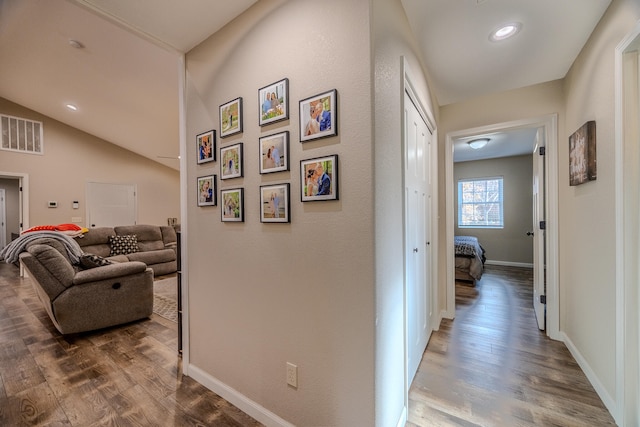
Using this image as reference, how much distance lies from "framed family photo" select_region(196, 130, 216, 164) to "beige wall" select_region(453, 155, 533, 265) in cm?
613

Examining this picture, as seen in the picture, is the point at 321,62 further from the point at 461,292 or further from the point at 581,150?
the point at 461,292

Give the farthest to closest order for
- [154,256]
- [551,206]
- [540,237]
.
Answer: [154,256], [540,237], [551,206]

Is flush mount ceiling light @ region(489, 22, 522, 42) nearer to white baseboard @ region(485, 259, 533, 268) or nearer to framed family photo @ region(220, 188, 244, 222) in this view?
framed family photo @ region(220, 188, 244, 222)

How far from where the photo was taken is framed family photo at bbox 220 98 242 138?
1.54m

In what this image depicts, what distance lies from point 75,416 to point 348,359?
169 cm

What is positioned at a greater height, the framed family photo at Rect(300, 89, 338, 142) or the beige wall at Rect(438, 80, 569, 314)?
the beige wall at Rect(438, 80, 569, 314)

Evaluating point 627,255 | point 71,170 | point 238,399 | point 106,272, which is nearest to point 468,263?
point 627,255

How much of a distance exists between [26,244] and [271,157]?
9.67ft

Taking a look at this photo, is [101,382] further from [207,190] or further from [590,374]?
[590,374]

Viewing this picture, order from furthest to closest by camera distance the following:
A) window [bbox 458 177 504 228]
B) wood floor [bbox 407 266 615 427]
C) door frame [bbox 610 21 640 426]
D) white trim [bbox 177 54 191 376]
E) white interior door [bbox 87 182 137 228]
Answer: white interior door [bbox 87 182 137 228] < window [bbox 458 177 504 228] < white trim [bbox 177 54 191 376] < wood floor [bbox 407 266 615 427] < door frame [bbox 610 21 640 426]

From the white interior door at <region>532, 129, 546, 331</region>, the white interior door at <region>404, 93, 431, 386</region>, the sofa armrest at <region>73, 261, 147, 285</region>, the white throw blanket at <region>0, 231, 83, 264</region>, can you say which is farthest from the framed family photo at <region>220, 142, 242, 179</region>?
the white interior door at <region>532, 129, 546, 331</region>

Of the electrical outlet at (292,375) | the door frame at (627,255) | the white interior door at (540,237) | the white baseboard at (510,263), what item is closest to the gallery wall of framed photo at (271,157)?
the electrical outlet at (292,375)

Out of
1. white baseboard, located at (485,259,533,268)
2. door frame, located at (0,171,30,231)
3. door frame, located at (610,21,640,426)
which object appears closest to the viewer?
door frame, located at (610,21,640,426)

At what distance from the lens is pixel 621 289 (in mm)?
1358
